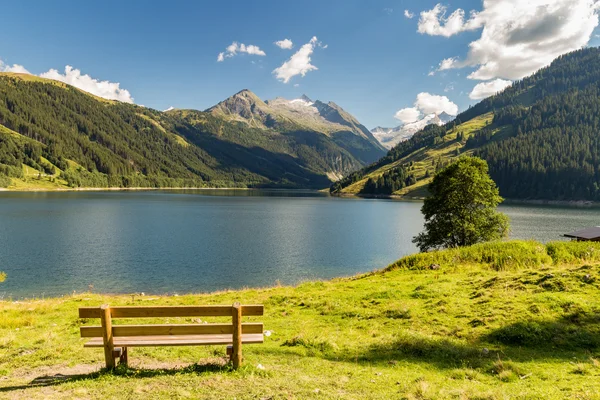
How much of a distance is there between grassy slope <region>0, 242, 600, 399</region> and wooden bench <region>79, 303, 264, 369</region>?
830 mm

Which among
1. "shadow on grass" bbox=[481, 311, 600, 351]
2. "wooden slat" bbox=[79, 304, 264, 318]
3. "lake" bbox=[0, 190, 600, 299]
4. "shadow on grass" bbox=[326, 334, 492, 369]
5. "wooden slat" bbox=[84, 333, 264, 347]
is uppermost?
"wooden slat" bbox=[79, 304, 264, 318]

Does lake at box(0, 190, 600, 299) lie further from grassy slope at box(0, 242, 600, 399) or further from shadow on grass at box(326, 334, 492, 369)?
shadow on grass at box(326, 334, 492, 369)

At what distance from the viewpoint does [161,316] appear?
10336 millimetres

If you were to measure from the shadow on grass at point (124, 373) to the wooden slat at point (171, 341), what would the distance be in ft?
2.97

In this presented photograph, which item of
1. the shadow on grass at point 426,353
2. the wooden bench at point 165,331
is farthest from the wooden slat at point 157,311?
the shadow on grass at point 426,353

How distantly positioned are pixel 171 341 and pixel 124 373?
182 centimetres

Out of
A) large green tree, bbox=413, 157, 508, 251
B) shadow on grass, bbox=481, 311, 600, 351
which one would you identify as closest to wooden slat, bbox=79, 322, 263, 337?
shadow on grass, bbox=481, 311, 600, 351

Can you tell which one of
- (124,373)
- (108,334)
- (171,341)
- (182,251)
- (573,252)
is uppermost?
(108,334)

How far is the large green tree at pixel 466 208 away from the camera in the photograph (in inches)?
1794

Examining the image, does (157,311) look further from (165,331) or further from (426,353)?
(426,353)

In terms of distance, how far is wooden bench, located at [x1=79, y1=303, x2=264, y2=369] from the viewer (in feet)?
34.0

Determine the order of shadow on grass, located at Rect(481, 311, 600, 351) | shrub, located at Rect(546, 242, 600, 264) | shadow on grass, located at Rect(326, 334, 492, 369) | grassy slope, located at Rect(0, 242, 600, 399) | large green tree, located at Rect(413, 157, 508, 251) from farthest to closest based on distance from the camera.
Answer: large green tree, located at Rect(413, 157, 508, 251) < shrub, located at Rect(546, 242, 600, 264) < shadow on grass, located at Rect(481, 311, 600, 351) < shadow on grass, located at Rect(326, 334, 492, 369) < grassy slope, located at Rect(0, 242, 600, 399)

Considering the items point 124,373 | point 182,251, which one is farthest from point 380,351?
point 182,251

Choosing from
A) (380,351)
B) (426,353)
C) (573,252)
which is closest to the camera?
(426,353)
